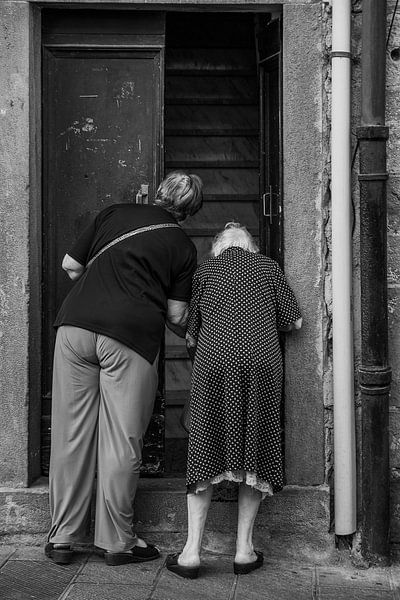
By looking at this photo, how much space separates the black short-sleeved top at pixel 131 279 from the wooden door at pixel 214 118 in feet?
7.09

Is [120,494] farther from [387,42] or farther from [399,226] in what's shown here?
[387,42]

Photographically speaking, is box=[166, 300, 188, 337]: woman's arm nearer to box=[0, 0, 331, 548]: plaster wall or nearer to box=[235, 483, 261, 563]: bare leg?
box=[0, 0, 331, 548]: plaster wall

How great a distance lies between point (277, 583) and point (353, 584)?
37cm

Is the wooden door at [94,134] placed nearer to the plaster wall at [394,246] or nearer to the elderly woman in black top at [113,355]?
the elderly woman in black top at [113,355]

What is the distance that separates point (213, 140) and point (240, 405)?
300cm

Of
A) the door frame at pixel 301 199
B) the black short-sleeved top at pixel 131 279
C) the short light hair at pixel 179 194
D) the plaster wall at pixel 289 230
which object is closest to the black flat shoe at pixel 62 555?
the plaster wall at pixel 289 230

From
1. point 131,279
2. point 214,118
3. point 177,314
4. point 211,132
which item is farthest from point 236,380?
point 214,118

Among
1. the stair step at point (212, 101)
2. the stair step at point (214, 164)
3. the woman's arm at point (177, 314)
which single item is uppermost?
the stair step at point (212, 101)

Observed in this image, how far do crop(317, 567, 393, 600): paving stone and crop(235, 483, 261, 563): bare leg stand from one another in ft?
1.25

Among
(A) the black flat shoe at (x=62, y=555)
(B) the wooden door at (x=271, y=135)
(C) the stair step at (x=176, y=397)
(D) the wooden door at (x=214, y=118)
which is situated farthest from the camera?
(D) the wooden door at (x=214, y=118)

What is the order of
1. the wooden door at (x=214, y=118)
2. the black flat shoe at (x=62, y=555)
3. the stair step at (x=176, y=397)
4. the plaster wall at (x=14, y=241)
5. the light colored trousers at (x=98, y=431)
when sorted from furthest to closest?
1. the wooden door at (x=214, y=118)
2. the stair step at (x=176, y=397)
3. the plaster wall at (x=14, y=241)
4. the black flat shoe at (x=62, y=555)
5. the light colored trousers at (x=98, y=431)

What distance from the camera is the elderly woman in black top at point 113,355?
4516 millimetres

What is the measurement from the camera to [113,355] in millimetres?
4500

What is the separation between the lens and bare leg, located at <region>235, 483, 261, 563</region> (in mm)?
4559
